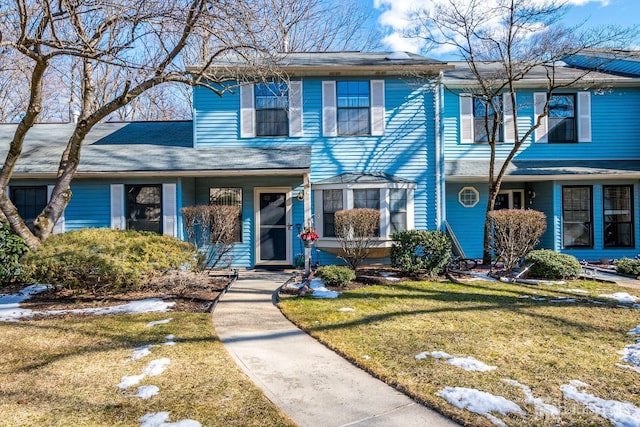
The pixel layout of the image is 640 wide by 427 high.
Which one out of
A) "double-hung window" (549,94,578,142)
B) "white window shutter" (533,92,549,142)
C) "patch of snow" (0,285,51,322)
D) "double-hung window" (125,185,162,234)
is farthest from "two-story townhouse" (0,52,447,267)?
"double-hung window" (549,94,578,142)

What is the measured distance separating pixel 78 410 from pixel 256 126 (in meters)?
8.32

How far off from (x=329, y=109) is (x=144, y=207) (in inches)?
208

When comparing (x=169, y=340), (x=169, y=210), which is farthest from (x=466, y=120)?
(x=169, y=340)

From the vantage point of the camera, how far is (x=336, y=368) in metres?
3.80

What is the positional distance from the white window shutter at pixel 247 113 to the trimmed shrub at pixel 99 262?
4401mm

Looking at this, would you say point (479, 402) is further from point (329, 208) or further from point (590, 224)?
point (590, 224)

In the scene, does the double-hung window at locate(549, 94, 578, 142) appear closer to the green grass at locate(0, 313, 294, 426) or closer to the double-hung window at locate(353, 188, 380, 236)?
the double-hung window at locate(353, 188, 380, 236)

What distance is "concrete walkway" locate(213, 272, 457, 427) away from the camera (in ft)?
9.46

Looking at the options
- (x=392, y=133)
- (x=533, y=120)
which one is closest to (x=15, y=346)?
(x=392, y=133)

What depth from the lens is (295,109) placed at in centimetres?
1036

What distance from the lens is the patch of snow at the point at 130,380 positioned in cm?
342

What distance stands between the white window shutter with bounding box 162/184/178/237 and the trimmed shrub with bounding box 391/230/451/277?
524 cm

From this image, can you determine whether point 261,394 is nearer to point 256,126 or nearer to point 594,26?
point 256,126

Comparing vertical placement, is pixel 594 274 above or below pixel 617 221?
below
